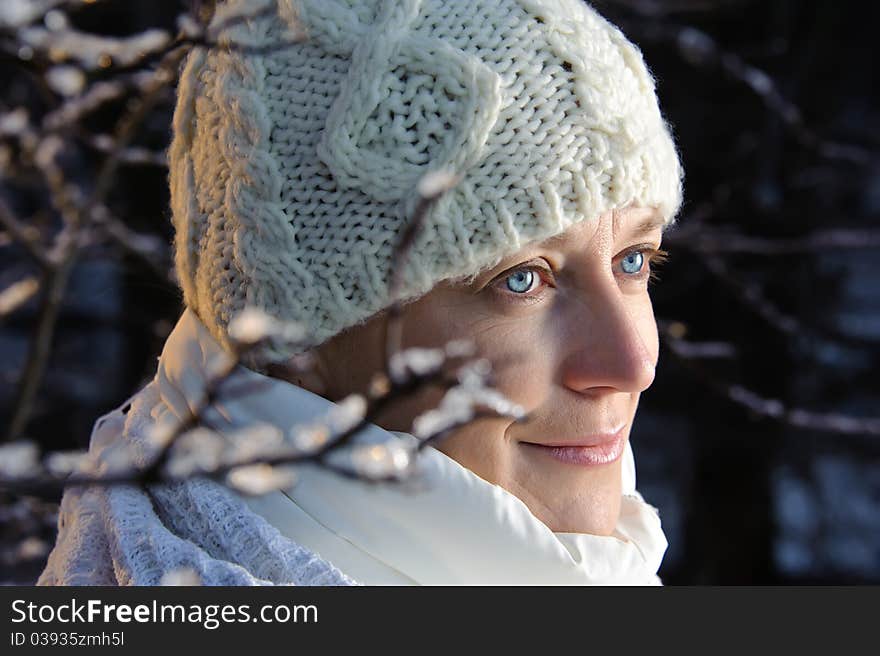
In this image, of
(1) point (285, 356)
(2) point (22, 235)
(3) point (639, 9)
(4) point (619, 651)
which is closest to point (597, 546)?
(4) point (619, 651)

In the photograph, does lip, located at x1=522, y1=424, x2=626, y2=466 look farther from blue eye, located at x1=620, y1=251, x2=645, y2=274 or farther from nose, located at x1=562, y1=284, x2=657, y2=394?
blue eye, located at x1=620, y1=251, x2=645, y2=274

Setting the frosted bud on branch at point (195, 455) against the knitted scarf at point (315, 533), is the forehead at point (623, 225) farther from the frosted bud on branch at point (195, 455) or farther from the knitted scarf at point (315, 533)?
the frosted bud on branch at point (195, 455)

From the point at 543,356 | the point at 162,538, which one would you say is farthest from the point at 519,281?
the point at 162,538

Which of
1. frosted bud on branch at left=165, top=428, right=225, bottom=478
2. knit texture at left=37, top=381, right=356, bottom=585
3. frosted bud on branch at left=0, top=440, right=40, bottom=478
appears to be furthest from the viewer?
knit texture at left=37, top=381, right=356, bottom=585

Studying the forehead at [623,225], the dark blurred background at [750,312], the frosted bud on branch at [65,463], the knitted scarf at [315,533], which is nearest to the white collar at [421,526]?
the knitted scarf at [315,533]

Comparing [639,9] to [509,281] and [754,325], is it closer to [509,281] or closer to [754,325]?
[754,325]

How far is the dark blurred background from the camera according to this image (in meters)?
4.52

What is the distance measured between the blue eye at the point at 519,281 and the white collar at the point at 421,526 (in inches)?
10.6

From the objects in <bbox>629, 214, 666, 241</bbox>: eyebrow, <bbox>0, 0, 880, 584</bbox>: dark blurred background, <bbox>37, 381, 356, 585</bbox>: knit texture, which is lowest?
<bbox>0, 0, 880, 584</bbox>: dark blurred background

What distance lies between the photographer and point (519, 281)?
156 centimetres

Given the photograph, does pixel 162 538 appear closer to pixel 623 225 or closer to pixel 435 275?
pixel 435 275

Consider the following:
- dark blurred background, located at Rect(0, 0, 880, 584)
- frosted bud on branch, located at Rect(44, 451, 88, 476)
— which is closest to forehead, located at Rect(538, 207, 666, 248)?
frosted bud on branch, located at Rect(44, 451, 88, 476)

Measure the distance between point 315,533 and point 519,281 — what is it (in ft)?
1.60

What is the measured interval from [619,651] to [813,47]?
3937 mm
